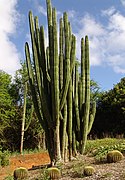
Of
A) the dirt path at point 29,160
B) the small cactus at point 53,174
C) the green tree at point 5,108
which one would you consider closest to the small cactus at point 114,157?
the small cactus at point 53,174

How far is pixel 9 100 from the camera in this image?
84.0 feet

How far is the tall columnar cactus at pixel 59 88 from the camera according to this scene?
9727 millimetres

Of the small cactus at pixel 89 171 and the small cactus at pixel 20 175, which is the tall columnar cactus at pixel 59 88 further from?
the small cactus at pixel 89 171

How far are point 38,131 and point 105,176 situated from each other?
17.8 m

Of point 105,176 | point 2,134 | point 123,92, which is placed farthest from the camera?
point 123,92

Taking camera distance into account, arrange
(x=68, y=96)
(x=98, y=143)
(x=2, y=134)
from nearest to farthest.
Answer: (x=68, y=96) → (x=98, y=143) → (x=2, y=134)

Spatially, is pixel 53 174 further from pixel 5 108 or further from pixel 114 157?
pixel 5 108

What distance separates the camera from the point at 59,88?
9.97 m

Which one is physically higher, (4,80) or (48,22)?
(4,80)

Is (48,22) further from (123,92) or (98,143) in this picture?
(123,92)

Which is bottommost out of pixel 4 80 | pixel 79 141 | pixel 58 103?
pixel 79 141

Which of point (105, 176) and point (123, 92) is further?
point (123, 92)

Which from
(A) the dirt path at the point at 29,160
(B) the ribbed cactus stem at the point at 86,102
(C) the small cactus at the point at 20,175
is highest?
(B) the ribbed cactus stem at the point at 86,102

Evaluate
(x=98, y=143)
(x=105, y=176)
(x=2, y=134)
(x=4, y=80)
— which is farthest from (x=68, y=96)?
(x=4, y=80)
